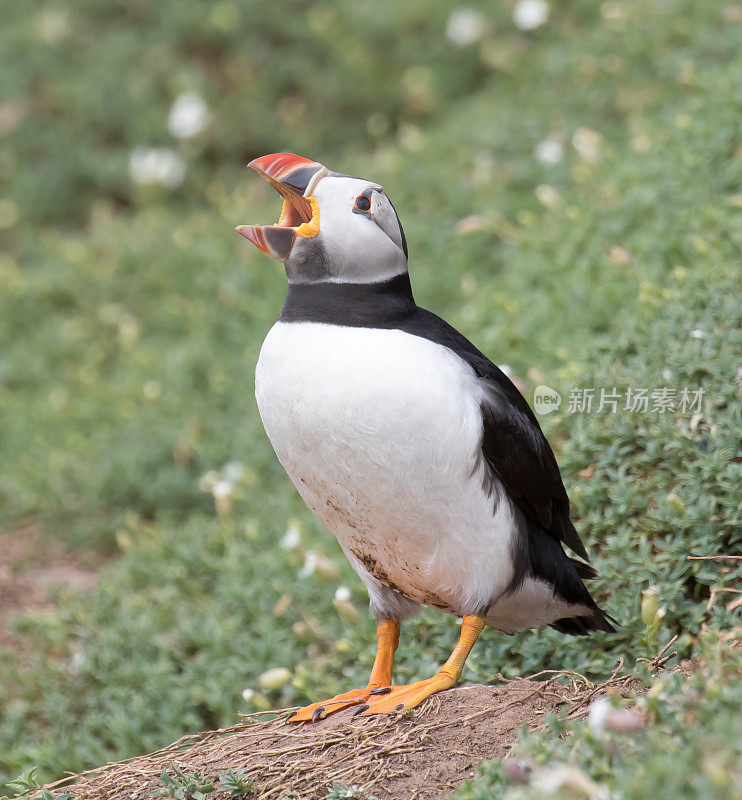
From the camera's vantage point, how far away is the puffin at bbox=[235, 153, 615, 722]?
266 centimetres

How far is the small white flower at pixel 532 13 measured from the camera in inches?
298

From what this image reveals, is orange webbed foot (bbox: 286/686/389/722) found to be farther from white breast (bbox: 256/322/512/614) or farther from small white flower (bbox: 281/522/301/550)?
small white flower (bbox: 281/522/301/550)

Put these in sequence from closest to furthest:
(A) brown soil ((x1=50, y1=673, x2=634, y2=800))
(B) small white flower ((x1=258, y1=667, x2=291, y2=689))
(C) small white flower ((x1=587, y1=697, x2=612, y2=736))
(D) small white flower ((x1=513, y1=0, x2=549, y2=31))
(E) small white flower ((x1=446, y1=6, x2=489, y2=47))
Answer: (C) small white flower ((x1=587, y1=697, x2=612, y2=736)) < (A) brown soil ((x1=50, y1=673, x2=634, y2=800)) < (B) small white flower ((x1=258, y1=667, x2=291, y2=689)) < (D) small white flower ((x1=513, y1=0, x2=549, y2=31)) < (E) small white flower ((x1=446, y1=6, x2=489, y2=47))

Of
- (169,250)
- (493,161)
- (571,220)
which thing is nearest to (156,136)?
(169,250)

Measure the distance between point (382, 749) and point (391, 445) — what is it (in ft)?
2.59

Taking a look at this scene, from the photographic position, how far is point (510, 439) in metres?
2.89

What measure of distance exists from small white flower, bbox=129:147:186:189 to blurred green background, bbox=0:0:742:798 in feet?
0.09

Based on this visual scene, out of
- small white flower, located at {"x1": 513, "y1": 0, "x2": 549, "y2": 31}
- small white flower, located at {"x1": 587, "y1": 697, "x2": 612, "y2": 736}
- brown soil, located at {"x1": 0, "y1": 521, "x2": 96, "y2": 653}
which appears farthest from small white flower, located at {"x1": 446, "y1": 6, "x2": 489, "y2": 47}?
small white flower, located at {"x1": 587, "y1": 697, "x2": 612, "y2": 736}

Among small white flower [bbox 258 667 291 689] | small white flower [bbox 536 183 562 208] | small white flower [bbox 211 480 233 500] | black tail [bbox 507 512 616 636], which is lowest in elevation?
small white flower [bbox 258 667 291 689]

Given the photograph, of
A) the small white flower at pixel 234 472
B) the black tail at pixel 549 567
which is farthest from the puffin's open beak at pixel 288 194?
the small white flower at pixel 234 472

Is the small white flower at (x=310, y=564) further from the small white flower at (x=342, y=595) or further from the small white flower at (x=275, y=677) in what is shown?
the small white flower at (x=275, y=677)

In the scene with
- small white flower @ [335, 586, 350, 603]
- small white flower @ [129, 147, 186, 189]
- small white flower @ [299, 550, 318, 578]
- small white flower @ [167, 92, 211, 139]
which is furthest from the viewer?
small white flower @ [167, 92, 211, 139]

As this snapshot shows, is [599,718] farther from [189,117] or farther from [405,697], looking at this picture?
[189,117]

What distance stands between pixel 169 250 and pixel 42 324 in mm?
990
